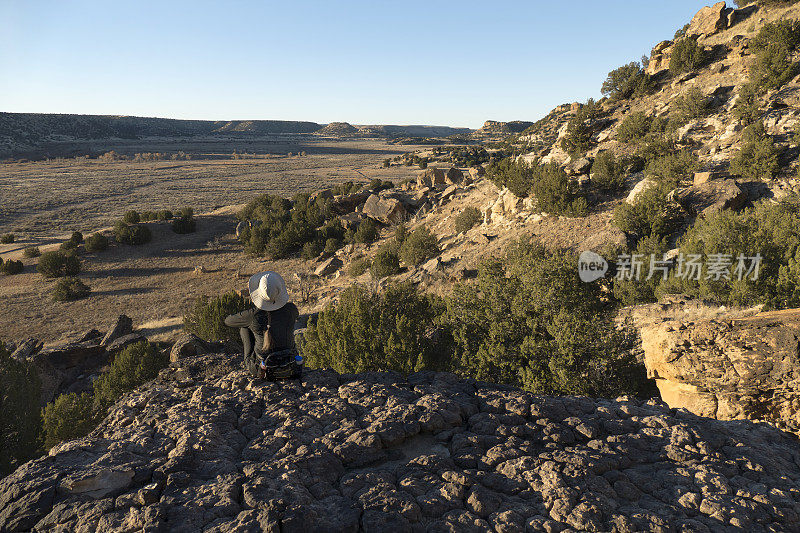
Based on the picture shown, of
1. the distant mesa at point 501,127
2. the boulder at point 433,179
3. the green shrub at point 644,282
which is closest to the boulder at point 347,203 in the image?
the boulder at point 433,179

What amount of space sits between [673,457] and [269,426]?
4484 mm

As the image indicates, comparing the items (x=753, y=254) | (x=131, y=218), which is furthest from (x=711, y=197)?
(x=131, y=218)

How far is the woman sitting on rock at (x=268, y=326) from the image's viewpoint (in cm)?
480

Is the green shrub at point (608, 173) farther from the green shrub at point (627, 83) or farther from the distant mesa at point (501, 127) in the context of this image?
the distant mesa at point (501, 127)

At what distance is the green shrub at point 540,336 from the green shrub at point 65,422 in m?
8.75

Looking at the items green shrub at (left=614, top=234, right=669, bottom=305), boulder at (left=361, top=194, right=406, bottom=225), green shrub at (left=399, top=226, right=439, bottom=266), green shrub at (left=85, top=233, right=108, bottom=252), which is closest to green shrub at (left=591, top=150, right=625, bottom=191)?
green shrub at (left=614, top=234, right=669, bottom=305)

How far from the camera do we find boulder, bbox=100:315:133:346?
16.2m

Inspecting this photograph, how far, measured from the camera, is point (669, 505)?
3.66 m

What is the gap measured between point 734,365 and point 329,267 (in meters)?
21.9

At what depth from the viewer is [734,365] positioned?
5.91 m

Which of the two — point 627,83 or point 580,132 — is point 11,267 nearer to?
point 580,132

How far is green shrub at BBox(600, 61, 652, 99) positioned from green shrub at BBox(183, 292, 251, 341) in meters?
26.9

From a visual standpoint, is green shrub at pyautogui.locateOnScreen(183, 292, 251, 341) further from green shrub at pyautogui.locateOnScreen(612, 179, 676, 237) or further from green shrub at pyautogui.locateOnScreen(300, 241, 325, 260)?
green shrub at pyautogui.locateOnScreen(612, 179, 676, 237)

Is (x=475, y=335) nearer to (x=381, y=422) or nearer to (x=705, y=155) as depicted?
(x=381, y=422)
